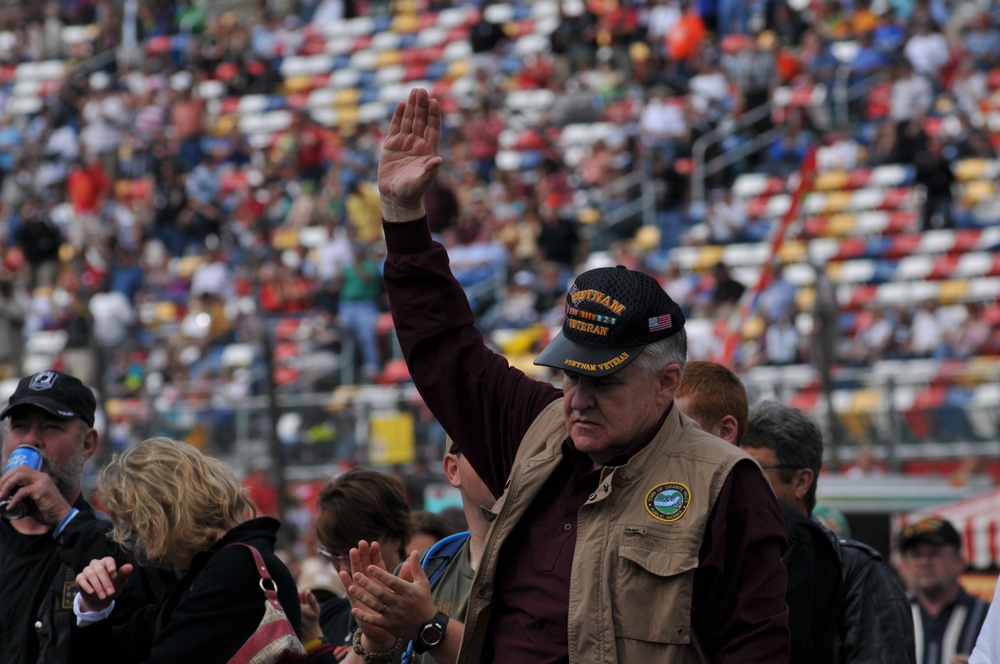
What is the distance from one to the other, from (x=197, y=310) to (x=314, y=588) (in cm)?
1312

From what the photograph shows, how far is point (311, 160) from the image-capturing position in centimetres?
2194

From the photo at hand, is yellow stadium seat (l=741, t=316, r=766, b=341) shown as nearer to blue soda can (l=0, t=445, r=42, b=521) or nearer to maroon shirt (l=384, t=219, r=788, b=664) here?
blue soda can (l=0, t=445, r=42, b=521)

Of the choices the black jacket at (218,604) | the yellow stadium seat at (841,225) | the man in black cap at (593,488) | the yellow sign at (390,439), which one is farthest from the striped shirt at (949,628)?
the yellow stadium seat at (841,225)

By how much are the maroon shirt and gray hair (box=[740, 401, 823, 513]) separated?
110cm

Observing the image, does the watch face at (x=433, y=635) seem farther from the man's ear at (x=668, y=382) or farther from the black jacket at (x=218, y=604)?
the black jacket at (x=218, y=604)

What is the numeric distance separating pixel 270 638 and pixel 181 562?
0.30 meters

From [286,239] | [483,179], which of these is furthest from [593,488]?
[286,239]

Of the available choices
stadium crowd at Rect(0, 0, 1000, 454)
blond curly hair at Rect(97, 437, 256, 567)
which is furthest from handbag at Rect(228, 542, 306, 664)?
stadium crowd at Rect(0, 0, 1000, 454)

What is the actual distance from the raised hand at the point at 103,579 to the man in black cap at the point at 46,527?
19cm

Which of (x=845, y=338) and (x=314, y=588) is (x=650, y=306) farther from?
(x=845, y=338)

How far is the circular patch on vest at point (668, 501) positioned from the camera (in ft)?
10.2

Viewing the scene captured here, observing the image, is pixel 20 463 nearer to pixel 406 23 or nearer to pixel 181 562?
pixel 181 562

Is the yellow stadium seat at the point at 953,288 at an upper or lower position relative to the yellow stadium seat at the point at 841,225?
lower

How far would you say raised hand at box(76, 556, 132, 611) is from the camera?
3975mm
